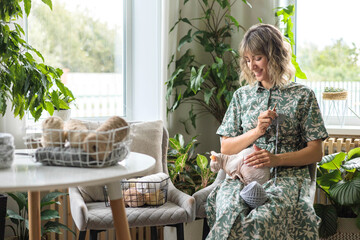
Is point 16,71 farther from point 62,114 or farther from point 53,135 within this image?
point 62,114

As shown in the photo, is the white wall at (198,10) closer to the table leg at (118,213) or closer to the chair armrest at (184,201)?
the chair armrest at (184,201)

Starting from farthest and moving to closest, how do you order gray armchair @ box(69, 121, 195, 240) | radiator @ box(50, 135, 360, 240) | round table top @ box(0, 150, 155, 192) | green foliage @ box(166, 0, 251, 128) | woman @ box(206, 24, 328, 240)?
green foliage @ box(166, 0, 251, 128), radiator @ box(50, 135, 360, 240), gray armchair @ box(69, 121, 195, 240), woman @ box(206, 24, 328, 240), round table top @ box(0, 150, 155, 192)

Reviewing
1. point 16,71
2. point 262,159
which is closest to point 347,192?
point 262,159

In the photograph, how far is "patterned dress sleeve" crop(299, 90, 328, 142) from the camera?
2.21 meters

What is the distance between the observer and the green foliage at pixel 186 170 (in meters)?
2.78

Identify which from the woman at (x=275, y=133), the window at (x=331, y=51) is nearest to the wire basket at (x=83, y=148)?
the woman at (x=275, y=133)

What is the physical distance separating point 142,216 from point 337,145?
152 centimetres

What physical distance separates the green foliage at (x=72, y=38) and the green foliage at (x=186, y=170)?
0.86 m

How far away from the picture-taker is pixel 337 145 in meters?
3.10

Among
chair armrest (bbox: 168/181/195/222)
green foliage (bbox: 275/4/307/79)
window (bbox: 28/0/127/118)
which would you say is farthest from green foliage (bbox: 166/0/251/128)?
chair armrest (bbox: 168/181/195/222)

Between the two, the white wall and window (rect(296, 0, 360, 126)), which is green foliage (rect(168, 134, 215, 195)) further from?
window (rect(296, 0, 360, 126))

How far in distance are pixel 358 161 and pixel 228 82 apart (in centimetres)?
99

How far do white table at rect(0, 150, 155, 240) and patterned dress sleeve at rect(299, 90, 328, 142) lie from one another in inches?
39.0

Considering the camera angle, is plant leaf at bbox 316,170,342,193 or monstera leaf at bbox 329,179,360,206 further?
plant leaf at bbox 316,170,342,193
